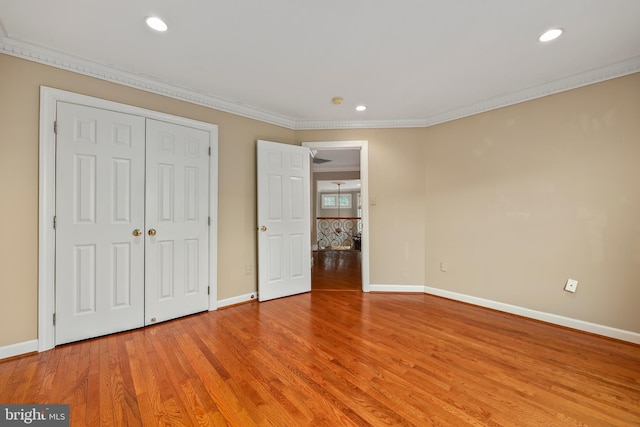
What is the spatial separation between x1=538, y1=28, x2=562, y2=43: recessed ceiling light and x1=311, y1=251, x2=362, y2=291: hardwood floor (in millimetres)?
3355

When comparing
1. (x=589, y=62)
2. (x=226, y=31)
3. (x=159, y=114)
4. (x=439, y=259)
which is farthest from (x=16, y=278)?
(x=589, y=62)

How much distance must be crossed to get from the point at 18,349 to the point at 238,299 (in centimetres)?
183

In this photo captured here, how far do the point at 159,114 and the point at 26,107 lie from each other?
94 cm

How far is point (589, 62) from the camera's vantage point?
2.36 metres

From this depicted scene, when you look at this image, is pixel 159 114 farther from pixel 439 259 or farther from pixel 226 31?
pixel 439 259

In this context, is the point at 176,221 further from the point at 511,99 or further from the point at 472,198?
the point at 511,99

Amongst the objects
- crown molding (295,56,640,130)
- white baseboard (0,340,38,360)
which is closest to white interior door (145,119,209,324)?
white baseboard (0,340,38,360)

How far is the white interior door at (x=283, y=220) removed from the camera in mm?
3457

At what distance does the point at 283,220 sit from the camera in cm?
364

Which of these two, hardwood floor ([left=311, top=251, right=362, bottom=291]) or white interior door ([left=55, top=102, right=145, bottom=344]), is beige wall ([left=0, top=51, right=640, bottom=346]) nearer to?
white interior door ([left=55, top=102, right=145, bottom=344])

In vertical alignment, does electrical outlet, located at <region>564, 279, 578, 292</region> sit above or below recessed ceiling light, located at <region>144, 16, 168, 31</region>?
below

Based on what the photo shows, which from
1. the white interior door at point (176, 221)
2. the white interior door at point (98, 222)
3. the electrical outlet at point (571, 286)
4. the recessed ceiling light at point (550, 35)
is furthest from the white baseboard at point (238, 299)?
the recessed ceiling light at point (550, 35)

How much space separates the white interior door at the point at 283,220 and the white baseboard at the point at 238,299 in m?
0.10

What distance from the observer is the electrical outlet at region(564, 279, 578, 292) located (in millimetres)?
2595
